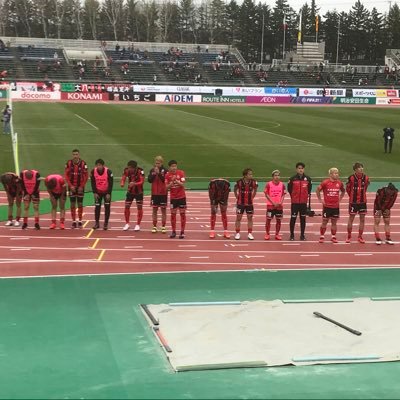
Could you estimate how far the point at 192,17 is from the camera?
13475cm

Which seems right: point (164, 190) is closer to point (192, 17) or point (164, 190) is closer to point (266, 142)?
point (266, 142)

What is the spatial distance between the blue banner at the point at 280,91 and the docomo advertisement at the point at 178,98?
8225 millimetres

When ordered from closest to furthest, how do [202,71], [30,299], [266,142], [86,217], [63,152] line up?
[30,299] → [86,217] → [63,152] → [266,142] → [202,71]

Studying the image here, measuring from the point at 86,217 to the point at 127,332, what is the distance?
8858 mm

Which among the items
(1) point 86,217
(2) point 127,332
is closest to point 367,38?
(1) point 86,217

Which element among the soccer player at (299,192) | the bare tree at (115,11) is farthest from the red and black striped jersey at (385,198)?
the bare tree at (115,11)

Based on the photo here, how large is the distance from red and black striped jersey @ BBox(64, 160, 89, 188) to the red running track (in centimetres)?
119

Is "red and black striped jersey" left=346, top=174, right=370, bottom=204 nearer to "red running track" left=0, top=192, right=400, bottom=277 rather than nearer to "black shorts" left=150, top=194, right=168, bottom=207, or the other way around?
"red running track" left=0, top=192, right=400, bottom=277

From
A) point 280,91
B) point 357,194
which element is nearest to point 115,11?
point 280,91

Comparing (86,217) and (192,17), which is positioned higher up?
(192,17)

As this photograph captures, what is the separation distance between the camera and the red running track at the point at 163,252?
12375 mm

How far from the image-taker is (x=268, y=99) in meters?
69.9

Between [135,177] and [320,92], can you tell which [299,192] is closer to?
[135,177]

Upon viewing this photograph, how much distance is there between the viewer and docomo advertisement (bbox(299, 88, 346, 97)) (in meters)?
70.6
